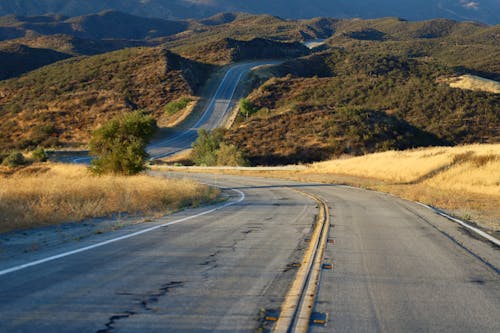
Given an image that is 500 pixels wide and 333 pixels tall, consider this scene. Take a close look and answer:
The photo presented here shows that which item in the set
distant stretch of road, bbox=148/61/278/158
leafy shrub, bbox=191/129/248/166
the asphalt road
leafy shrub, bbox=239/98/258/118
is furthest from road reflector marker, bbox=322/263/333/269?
leafy shrub, bbox=239/98/258/118

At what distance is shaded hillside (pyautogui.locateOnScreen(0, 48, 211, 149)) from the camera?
67188mm

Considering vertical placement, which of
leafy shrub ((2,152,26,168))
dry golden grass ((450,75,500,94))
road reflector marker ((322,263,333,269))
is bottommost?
road reflector marker ((322,263,333,269))

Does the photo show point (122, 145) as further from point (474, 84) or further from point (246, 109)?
point (474, 84)

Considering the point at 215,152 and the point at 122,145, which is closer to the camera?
the point at 122,145

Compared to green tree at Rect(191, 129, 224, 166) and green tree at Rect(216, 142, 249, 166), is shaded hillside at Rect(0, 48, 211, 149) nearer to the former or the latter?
green tree at Rect(191, 129, 224, 166)

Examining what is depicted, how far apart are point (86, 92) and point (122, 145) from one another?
57604 millimetres

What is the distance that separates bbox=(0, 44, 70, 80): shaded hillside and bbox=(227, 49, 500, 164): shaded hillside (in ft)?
217

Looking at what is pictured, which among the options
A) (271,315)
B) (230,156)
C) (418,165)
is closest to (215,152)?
(230,156)

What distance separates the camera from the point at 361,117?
204 ft

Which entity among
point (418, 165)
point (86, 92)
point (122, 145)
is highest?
point (86, 92)

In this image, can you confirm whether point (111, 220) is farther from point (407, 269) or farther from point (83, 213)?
point (407, 269)

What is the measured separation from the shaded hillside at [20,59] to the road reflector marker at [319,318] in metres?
124

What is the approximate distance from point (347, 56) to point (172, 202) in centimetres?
10262

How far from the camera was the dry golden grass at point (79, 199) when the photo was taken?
37.1 feet
